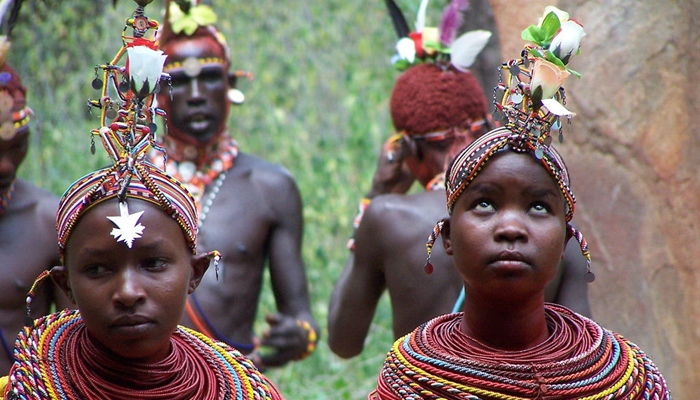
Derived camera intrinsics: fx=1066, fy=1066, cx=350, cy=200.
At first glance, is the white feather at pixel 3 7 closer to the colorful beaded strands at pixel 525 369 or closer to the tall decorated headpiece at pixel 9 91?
the tall decorated headpiece at pixel 9 91

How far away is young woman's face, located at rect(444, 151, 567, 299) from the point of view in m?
2.88

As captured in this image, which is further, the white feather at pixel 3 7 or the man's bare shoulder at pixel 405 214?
the white feather at pixel 3 7

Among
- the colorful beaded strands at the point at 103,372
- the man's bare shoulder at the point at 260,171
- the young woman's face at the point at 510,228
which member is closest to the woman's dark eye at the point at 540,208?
the young woman's face at the point at 510,228

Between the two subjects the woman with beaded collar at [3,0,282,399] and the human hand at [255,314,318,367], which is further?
the human hand at [255,314,318,367]

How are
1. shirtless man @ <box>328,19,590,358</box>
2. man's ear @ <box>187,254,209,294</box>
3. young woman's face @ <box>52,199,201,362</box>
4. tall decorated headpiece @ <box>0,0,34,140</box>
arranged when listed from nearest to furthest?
young woman's face @ <box>52,199,201,362</box> < man's ear @ <box>187,254,209,294</box> < shirtless man @ <box>328,19,590,358</box> < tall decorated headpiece @ <box>0,0,34,140</box>

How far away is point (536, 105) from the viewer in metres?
2.97

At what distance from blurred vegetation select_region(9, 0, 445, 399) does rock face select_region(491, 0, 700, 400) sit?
9.29 feet

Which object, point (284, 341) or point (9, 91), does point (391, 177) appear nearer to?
point (284, 341)

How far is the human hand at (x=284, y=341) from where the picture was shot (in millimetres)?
4344

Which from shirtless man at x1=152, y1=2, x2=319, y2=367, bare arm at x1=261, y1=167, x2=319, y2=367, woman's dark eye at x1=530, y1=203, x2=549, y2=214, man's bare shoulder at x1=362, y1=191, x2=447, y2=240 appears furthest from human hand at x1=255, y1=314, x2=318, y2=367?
woman's dark eye at x1=530, y1=203, x2=549, y2=214

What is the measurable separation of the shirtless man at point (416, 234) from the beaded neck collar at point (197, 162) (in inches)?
38.6

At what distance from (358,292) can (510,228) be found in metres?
1.58

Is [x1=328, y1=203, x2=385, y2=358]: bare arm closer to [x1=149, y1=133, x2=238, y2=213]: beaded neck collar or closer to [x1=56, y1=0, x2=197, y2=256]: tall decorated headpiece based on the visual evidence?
[x1=149, y1=133, x2=238, y2=213]: beaded neck collar

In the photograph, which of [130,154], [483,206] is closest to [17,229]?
[130,154]
